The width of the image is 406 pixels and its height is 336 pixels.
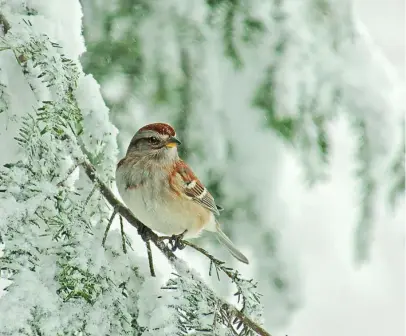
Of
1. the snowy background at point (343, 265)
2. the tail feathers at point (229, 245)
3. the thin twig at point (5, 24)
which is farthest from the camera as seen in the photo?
the snowy background at point (343, 265)

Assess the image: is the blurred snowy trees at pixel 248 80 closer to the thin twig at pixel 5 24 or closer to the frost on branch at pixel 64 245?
the frost on branch at pixel 64 245

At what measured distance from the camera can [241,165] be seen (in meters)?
2.75

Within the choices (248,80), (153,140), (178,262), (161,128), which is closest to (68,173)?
(178,262)

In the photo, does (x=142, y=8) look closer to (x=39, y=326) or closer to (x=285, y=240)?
(x=285, y=240)

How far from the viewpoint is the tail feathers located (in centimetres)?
271

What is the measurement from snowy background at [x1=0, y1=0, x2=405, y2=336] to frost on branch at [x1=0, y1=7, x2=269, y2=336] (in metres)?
1.92

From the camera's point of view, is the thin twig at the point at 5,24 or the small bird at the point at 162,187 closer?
the thin twig at the point at 5,24

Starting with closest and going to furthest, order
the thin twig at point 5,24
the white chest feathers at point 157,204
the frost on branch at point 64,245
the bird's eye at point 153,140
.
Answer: the frost on branch at point 64,245
the thin twig at point 5,24
the white chest feathers at point 157,204
the bird's eye at point 153,140

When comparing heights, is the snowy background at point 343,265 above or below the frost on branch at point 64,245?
above

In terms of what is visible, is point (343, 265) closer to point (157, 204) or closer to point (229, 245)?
point (229, 245)

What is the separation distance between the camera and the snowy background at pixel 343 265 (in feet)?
13.2

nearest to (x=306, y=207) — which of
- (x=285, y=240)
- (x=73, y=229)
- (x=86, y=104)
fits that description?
(x=285, y=240)

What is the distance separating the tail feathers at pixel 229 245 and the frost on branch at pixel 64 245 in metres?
0.99

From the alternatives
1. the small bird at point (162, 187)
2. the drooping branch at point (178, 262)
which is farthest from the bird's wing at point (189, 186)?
the drooping branch at point (178, 262)
